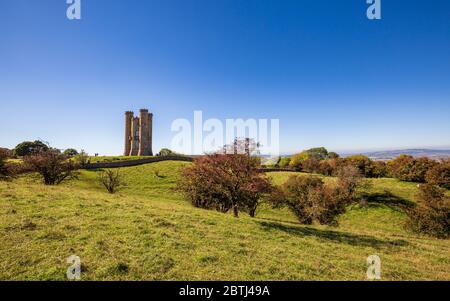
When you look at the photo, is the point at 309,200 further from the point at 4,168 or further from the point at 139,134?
the point at 139,134

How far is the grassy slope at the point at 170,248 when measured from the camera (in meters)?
8.98

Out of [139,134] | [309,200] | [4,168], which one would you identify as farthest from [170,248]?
[139,134]

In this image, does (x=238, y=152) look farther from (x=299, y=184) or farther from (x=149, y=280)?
(x=299, y=184)

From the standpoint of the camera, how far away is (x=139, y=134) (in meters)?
97.1

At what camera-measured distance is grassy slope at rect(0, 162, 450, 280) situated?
898cm

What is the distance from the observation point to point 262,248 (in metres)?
12.5

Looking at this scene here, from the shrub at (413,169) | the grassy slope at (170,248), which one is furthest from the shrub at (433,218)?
the shrub at (413,169)

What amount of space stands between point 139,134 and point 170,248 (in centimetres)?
9228

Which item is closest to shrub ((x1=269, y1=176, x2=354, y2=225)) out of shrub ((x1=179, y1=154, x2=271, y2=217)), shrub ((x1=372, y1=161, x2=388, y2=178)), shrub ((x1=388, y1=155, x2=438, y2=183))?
shrub ((x1=179, y1=154, x2=271, y2=217))

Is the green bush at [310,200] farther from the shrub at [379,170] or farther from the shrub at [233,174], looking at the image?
the shrub at [379,170]
